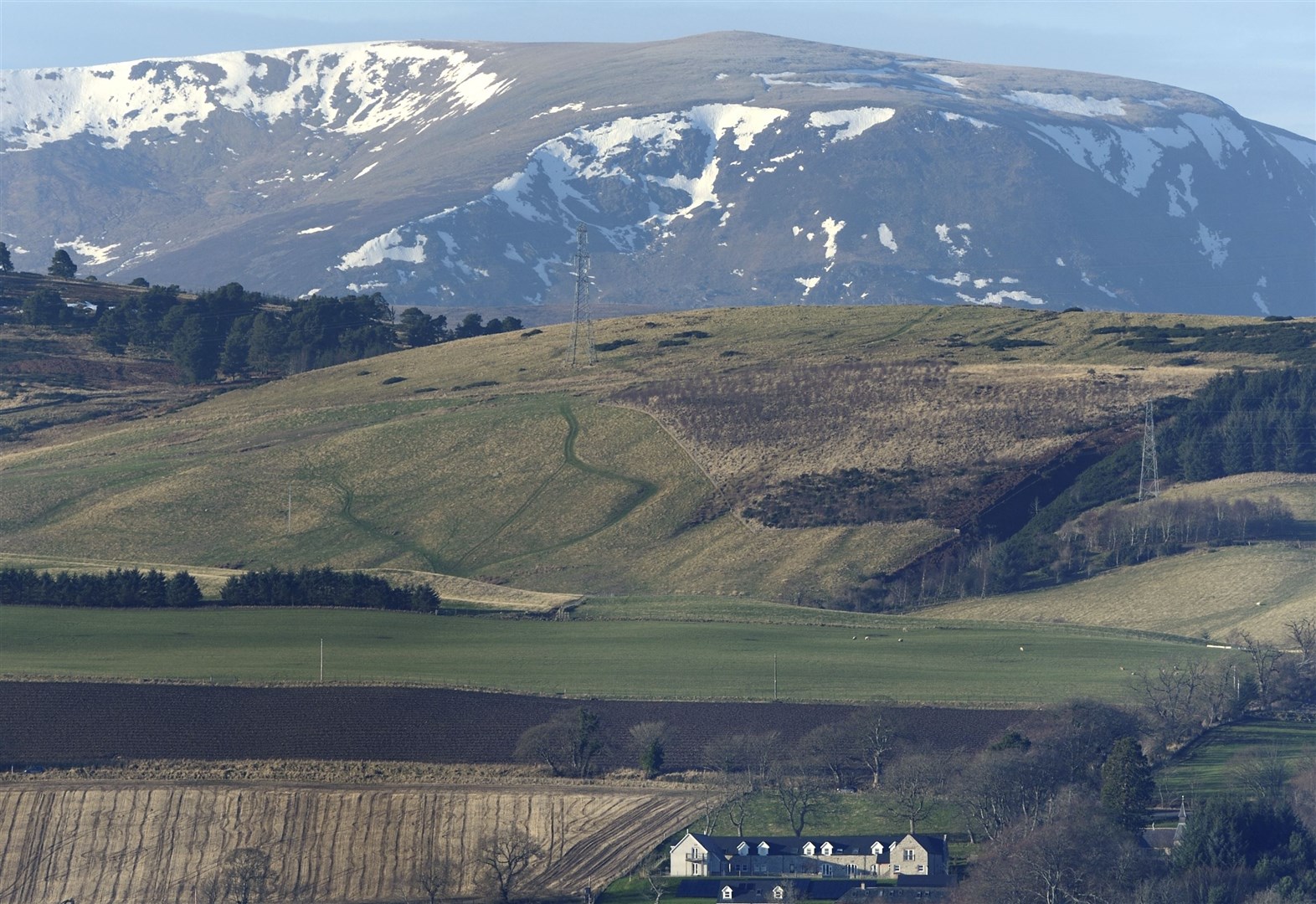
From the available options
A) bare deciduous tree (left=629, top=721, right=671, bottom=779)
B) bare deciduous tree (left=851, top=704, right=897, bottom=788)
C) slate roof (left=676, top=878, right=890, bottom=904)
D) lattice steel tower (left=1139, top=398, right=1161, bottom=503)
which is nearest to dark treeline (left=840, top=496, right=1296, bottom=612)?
lattice steel tower (left=1139, top=398, right=1161, bottom=503)

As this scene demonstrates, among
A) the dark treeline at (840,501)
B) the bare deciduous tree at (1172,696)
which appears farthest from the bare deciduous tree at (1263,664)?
the dark treeline at (840,501)

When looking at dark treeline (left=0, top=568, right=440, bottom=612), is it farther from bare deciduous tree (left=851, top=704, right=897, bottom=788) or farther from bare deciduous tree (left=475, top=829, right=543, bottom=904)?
bare deciduous tree (left=475, top=829, right=543, bottom=904)

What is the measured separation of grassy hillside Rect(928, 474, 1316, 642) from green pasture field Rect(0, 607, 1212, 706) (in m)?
5.69

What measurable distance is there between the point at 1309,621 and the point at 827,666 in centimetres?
2572

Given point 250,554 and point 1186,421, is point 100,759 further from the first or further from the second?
point 1186,421

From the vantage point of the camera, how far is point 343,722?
71375mm

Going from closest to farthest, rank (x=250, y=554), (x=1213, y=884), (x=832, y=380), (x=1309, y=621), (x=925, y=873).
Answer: (x=1213, y=884)
(x=925, y=873)
(x=1309, y=621)
(x=250, y=554)
(x=832, y=380)

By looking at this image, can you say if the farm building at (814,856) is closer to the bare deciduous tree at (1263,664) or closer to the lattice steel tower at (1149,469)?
the bare deciduous tree at (1263,664)

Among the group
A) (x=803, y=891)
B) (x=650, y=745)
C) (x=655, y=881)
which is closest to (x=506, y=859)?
(x=655, y=881)

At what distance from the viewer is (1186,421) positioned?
4988 inches

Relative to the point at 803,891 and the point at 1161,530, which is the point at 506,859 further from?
the point at 1161,530

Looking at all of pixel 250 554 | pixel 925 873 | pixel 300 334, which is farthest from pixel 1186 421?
pixel 300 334

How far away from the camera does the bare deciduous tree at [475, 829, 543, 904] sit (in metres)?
58.8

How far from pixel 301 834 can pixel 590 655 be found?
2667cm
